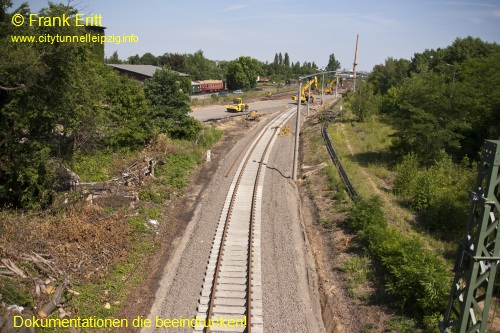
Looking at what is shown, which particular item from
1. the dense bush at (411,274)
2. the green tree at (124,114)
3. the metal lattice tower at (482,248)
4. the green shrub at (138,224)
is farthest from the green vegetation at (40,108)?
the metal lattice tower at (482,248)

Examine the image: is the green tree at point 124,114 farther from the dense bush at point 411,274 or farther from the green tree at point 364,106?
the green tree at point 364,106

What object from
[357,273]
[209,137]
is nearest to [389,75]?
[209,137]

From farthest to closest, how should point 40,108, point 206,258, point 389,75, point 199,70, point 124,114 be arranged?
point 199,70 → point 389,75 → point 124,114 → point 40,108 → point 206,258

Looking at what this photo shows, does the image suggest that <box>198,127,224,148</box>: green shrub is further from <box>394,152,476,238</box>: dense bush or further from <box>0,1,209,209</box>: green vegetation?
<box>394,152,476,238</box>: dense bush

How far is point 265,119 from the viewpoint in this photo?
52.1 meters

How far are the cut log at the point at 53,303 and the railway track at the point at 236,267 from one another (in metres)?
4.15

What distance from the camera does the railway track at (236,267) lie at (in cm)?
1171

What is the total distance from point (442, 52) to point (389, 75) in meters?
13.4

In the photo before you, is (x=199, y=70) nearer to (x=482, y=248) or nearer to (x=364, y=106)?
(x=364, y=106)

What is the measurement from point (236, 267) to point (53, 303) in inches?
242

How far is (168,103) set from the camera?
3222cm

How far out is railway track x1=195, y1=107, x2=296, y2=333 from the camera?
11.7 metres

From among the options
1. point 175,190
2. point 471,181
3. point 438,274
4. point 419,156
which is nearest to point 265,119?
point 419,156

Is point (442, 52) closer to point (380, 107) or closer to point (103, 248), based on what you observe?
point (380, 107)
